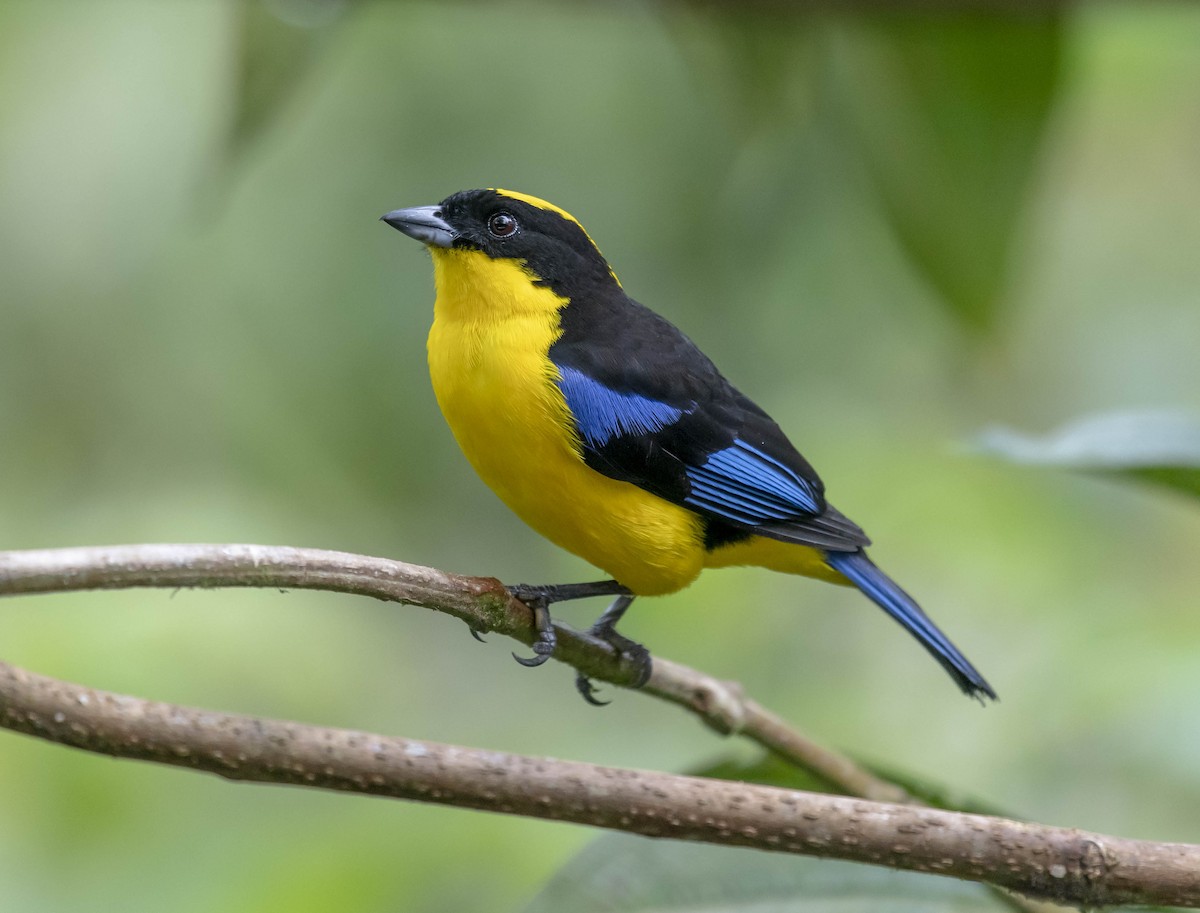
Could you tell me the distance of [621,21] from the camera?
532 centimetres

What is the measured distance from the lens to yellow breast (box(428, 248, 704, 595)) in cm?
323

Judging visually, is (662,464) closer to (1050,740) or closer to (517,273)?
(517,273)

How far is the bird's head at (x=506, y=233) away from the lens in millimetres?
3545

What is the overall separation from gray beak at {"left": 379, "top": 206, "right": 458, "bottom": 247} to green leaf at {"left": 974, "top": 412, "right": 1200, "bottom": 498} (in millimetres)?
1463

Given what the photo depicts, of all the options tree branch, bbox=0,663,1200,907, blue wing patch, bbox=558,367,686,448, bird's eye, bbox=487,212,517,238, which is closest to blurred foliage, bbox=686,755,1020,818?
tree branch, bbox=0,663,1200,907

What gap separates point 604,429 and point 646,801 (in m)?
1.18

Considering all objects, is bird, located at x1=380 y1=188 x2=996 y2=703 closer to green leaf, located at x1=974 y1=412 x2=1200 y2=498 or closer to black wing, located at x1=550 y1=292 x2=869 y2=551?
black wing, located at x1=550 y1=292 x2=869 y2=551

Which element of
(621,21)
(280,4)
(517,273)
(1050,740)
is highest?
(621,21)

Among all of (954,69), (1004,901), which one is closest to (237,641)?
(1004,901)

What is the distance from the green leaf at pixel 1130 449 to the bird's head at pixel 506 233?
1261mm

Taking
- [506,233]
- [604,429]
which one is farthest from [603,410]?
[506,233]

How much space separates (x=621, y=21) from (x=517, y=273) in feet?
7.07

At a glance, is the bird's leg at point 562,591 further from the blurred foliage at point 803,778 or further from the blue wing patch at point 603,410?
the blurred foliage at point 803,778

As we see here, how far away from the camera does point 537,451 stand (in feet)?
10.6
